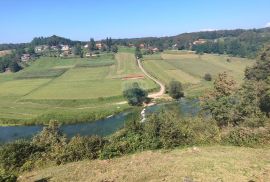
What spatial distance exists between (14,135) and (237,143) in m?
50.8

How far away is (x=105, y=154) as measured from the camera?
76.2ft

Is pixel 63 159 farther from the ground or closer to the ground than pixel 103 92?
farther from the ground

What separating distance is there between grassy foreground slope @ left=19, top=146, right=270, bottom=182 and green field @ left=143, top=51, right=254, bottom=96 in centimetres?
7040

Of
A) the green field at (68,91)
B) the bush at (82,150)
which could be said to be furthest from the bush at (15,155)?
the green field at (68,91)

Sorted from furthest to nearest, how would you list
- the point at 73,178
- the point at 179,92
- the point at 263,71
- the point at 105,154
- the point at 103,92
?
the point at 103,92
the point at 179,92
the point at 263,71
the point at 105,154
the point at 73,178

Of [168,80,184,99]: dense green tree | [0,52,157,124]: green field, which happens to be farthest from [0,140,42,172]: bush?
[168,80,184,99]: dense green tree

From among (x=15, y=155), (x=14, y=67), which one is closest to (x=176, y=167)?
(x=15, y=155)

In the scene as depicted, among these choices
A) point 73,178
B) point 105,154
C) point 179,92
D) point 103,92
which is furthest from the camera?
point 103,92

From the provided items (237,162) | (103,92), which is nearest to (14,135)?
(103,92)

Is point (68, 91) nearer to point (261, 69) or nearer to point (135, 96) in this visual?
point (135, 96)

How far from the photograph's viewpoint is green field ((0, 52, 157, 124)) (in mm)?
78500

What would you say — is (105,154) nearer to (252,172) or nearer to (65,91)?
(252,172)

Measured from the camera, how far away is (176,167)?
771 inches

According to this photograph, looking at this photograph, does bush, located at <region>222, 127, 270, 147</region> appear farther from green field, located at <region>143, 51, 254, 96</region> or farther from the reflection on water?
green field, located at <region>143, 51, 254, 96</region>
